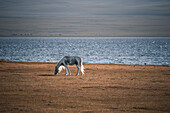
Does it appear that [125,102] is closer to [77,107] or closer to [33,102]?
[77,107]

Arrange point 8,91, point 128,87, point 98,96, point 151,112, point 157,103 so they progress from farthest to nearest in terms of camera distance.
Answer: point 128,87 < point 8,91 < point 98,96 < point 157,103 < point 151,112

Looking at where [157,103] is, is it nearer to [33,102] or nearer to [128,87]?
[128,87]

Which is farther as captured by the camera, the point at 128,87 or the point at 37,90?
the point at 128,87

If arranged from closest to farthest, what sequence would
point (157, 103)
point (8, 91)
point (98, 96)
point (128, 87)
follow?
1. point (157, 103)
2. point (98, 96)
3. point (8, 91)
4. point (128, 87)

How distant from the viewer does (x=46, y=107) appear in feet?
36.0

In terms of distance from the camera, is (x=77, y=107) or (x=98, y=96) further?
(x=98, y=96)

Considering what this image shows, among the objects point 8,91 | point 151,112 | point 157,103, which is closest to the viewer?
point 151,112

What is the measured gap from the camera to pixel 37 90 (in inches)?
593

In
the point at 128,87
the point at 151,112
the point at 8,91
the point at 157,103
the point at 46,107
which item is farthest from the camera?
the point at 128,87

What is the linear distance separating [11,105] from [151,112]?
6733mm

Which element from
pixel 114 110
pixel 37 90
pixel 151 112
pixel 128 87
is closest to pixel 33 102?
pixel 37 90

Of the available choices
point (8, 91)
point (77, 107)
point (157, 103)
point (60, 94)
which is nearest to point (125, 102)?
point (157, 103)

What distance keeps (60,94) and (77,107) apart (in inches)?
121

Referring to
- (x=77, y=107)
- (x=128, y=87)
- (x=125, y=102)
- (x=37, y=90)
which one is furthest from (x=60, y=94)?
(x=128, y=87)
